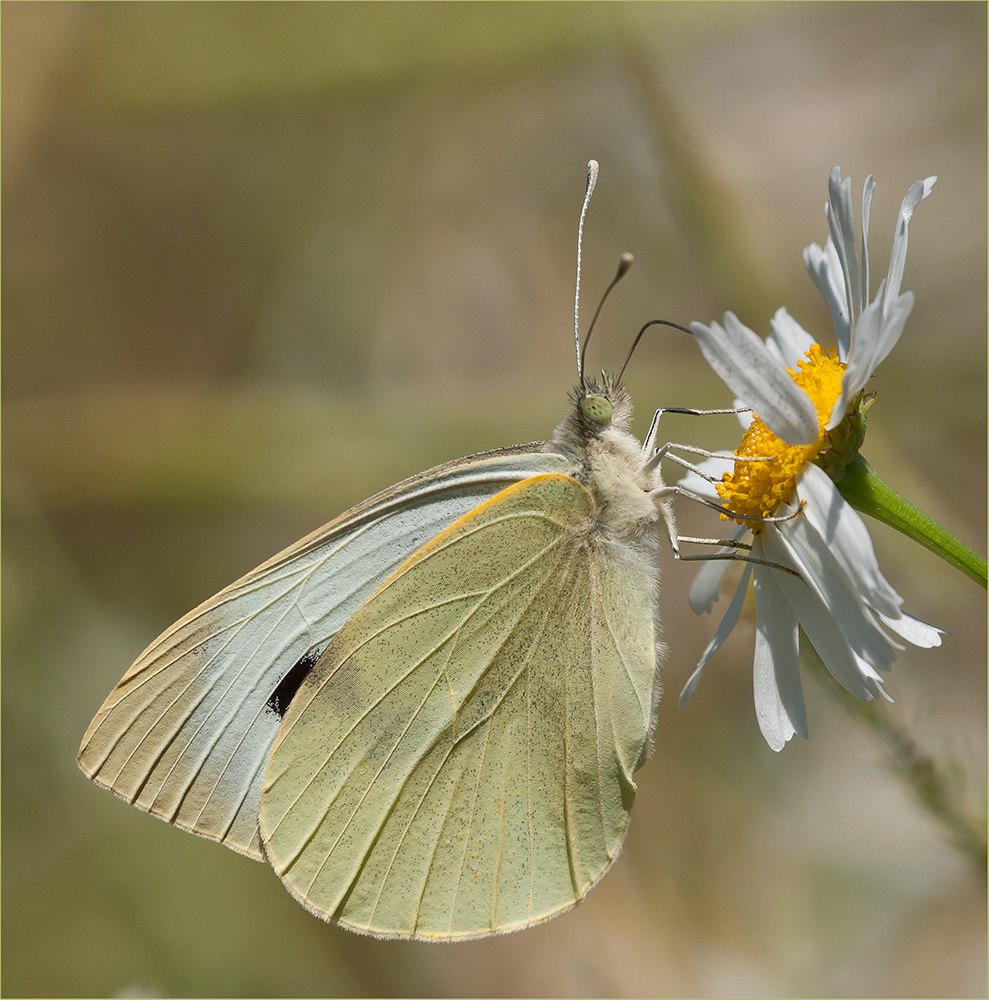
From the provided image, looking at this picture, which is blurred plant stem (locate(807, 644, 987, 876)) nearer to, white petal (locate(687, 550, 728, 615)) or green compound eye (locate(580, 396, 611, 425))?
white petal (locate(687, 550, 728, 615))

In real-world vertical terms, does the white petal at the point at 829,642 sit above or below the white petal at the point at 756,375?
below

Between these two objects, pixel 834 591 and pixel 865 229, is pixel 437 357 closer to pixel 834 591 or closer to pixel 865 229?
pixel 865 229

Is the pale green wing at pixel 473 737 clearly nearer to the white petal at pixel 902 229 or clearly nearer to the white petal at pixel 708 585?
the white petal at pixel 708 585

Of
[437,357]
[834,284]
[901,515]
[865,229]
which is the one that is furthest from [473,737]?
[437,357]

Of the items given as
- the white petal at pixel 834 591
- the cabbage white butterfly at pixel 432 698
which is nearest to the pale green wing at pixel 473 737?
the cabbage white butterfly at pixel 432 698

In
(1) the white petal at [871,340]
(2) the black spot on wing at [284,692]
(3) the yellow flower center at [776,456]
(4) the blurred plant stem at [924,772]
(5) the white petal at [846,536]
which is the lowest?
(4) the blurred plant stem at [924,772]

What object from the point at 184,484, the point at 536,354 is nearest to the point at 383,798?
the point at 184,484
